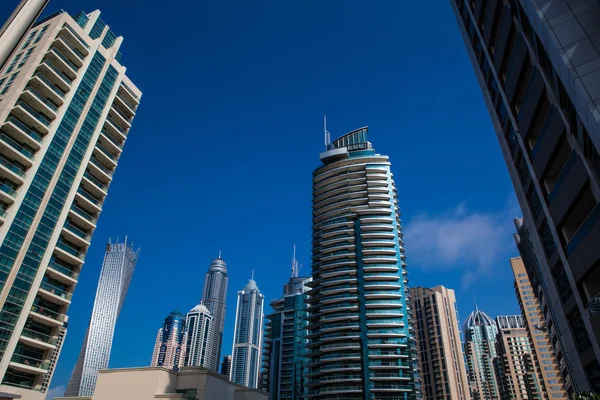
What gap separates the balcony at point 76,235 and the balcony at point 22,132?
1199 centimetres

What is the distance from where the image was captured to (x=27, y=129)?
58812mm

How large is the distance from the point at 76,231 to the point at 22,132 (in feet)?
51.5

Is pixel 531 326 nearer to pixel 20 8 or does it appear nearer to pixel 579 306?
pixel 579 306

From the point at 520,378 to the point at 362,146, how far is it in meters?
120

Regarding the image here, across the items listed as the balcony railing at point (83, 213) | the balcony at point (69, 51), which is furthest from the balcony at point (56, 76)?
the balcony railing at point (83, 213)

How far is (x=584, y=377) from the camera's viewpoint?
3103cm

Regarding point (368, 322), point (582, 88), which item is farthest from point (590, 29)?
point (368, 322)

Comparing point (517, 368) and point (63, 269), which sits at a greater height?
point (517, 368)

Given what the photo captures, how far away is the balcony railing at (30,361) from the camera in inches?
2041

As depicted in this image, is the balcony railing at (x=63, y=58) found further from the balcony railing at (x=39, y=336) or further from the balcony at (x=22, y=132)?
the balcony railing at (x=39, y=336)

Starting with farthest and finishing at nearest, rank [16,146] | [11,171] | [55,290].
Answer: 1. [55,290]
2. [16,146]
3. [11,171]

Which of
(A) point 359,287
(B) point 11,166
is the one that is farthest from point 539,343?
(B) point 11,166

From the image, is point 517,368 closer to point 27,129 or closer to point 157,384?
point 157,384

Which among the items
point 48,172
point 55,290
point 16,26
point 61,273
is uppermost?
point 48,172
